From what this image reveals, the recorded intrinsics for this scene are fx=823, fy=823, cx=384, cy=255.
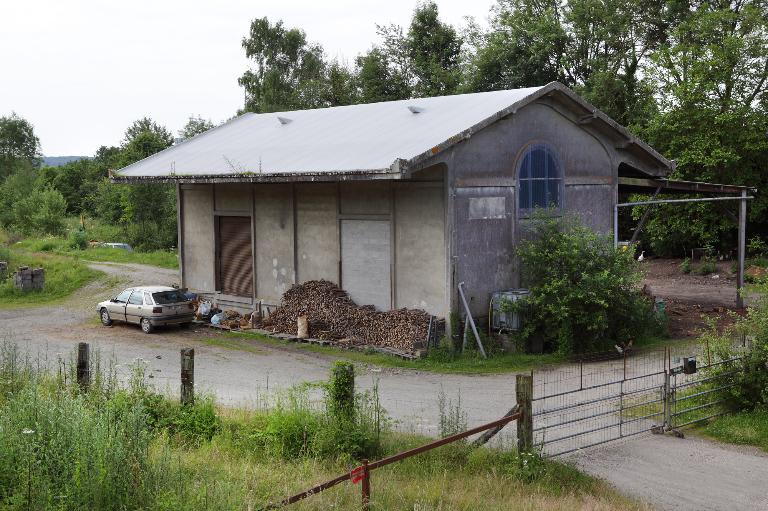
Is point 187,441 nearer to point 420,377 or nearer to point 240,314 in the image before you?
point 420,377

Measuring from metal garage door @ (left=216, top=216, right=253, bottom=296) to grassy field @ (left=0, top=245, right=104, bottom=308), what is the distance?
800 centimetres

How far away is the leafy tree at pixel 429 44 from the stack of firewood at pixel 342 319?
33.3 m

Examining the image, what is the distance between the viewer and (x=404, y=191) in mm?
21016

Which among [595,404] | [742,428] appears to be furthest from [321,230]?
[742,428]

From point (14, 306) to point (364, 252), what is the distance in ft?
48.3

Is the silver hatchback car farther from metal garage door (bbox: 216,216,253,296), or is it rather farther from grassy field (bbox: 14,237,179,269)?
grassy field (bbox: 14,237,179,269)

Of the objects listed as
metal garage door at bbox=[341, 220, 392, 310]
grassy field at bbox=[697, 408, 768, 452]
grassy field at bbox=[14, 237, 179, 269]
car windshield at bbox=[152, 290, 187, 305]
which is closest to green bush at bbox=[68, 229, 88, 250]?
grassy field at bbox=[14, 237, 179, 269]

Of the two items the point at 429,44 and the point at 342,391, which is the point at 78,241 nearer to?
the point at 429,44

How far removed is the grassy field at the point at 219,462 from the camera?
304 inches

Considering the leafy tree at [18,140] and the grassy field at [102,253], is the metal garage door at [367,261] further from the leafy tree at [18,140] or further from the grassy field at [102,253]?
the leafy tree at [18,140]

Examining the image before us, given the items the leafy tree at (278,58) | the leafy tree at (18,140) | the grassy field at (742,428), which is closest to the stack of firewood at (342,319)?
the grassy field at (742,428)

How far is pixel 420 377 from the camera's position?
17.8 metres

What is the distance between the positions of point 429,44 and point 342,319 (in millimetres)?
36921

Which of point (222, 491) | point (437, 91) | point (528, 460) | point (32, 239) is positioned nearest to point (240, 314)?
point (528, 460)
